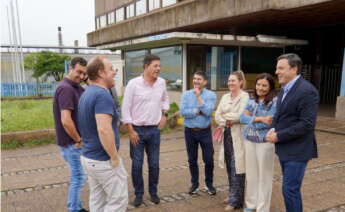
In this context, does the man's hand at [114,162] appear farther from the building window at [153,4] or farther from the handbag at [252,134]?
the building window at [153,4]

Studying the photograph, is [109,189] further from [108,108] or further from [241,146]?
[241,146]

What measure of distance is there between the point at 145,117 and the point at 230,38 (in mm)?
7736

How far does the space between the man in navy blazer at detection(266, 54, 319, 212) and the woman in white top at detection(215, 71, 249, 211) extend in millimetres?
793

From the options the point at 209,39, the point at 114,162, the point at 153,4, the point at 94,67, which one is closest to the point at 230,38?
the point at 209,39

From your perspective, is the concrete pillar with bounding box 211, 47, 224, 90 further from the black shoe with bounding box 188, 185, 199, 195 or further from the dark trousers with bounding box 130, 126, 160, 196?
the dark trousers with bounding box 130, 126, 160, 196

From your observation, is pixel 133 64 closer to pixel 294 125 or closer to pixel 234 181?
pixel 234 181

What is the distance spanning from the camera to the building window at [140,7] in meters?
15.8

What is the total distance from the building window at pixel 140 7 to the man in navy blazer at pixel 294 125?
47.2ft

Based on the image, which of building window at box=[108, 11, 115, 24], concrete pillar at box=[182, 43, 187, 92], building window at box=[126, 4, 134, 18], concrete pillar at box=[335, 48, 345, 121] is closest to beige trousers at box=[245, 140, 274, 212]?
concrete pillar at box=[335, 48, 345, 121]

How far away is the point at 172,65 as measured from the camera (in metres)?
12.2

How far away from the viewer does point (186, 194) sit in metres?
4.12

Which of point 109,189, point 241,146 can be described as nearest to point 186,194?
point 241,146

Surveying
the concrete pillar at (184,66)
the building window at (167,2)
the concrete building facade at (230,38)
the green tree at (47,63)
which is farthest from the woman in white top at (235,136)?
the green tree at (47,63)

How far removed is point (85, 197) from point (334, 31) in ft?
53.9
